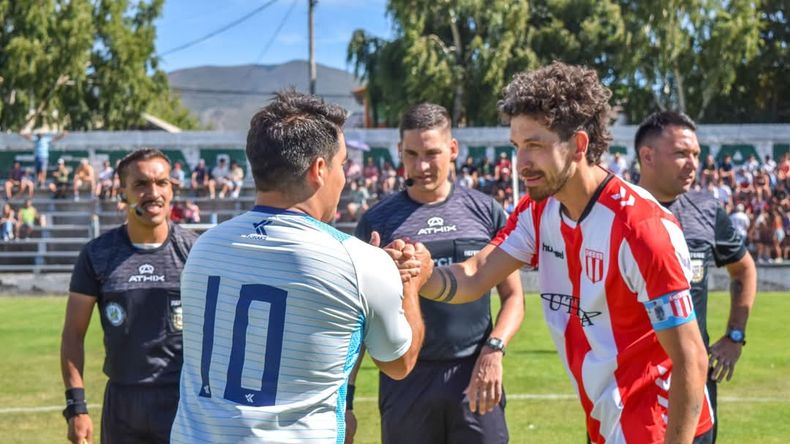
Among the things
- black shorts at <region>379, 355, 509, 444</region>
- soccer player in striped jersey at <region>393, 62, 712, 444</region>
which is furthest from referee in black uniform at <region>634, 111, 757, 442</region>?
soccer player in striped jersey at <region>393, 62, 712, 444</region>

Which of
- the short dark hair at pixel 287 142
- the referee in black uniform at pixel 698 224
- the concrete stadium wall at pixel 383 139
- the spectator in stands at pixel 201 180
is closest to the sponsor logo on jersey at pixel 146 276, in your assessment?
the short dark hair at pixel 287 142

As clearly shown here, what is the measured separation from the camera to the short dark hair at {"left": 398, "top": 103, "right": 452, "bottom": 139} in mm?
5902

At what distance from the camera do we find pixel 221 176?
33125 millimetres

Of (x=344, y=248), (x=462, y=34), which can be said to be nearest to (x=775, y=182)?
(x=462, y=34)

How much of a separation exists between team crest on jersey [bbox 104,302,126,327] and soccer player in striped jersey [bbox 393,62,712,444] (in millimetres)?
2360

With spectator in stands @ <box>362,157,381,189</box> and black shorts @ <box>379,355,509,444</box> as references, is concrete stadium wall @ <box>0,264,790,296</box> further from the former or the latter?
black shorts @ <box>379,355,509,444</box>

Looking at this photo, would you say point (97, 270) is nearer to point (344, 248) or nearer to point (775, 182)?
point (344, 248)

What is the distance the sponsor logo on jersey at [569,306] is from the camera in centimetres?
402

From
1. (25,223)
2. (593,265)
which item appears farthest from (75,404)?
(25,223)

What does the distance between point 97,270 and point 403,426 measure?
1.99 metres

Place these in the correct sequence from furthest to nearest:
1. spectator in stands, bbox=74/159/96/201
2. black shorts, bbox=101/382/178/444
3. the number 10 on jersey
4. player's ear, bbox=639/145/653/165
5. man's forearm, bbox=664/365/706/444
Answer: spectator in stands, bbox=74/159/96/201, player's ear, bbox=639/145/653/165, black shorts, bbox=101/382/178/444, man's forearm, bbox=664/365/706/444, the number 10 on jersey

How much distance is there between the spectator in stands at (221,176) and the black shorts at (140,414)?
27.0m

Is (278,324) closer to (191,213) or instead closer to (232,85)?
(191,213)

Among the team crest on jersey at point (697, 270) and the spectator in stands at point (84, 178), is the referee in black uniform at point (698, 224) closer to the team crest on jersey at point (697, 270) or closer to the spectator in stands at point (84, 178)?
the team crest on jersey at point (697, 270)
